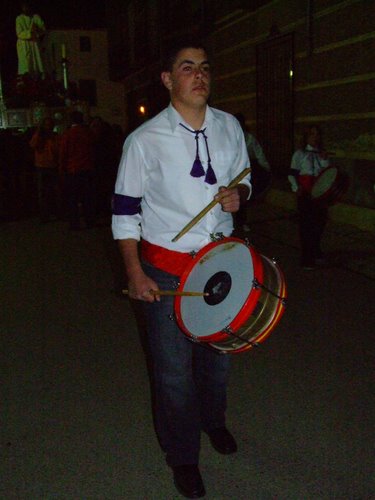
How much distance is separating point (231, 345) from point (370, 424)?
1303 mm

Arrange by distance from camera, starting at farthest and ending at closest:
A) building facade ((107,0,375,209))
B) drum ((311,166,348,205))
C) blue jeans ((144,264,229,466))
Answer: building facade ((107,0,375,209)) < drum ((311,166,348,205)) < blue jeans ((144,264,229,466))

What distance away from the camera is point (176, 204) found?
284 centimetres

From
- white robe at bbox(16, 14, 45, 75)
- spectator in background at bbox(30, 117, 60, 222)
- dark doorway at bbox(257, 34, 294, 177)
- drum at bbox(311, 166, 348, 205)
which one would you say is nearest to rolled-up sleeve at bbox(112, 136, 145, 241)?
drum at bbox(311, 166, 348, 205)

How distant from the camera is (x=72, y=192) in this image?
11.2 metres

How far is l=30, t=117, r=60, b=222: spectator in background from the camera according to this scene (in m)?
11.7

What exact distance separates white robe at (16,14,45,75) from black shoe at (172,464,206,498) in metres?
19.3

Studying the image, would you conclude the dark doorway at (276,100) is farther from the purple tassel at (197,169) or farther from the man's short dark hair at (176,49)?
the purple tassel at (197,169)

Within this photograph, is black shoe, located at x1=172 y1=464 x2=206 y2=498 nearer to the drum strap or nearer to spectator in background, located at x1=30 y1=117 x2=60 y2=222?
the drum strap

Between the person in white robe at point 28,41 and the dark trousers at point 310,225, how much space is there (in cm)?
1534

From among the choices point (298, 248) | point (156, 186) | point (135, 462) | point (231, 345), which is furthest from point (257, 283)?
point (298, 248)

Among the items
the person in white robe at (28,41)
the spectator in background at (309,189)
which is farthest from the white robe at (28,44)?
the spectator in background at (309,189)

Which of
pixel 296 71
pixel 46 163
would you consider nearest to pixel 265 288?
pixel 46 163

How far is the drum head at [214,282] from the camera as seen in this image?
2719 millimetres

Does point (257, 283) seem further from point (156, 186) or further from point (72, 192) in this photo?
point (72, 192)
